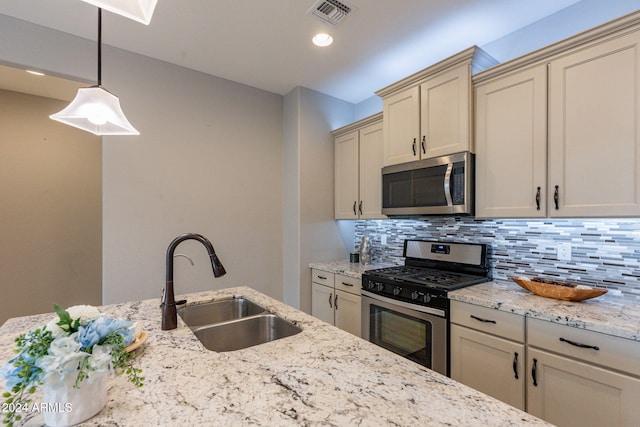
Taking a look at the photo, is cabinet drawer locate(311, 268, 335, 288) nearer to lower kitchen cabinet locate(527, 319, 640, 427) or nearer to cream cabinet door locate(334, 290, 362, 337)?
cream cabinet door locate(334, 290, 362, 337)

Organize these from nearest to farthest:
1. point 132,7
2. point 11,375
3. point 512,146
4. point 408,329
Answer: point 11,375 → point 132,7 → point 512,146 → point 408,329

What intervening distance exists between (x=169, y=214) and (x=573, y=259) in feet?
10.0

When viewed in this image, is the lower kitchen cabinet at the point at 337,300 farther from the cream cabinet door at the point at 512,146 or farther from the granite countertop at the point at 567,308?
the cream cabinet door at the point at 512,146

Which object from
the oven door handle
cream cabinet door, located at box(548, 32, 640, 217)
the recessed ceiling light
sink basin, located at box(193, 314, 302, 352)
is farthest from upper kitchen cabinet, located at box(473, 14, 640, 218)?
sink basin, located at box(193, 314, 302, 352)

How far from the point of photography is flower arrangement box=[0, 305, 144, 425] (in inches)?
24.4

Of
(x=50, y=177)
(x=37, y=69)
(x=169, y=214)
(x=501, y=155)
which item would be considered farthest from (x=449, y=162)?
(x=50, y=177)

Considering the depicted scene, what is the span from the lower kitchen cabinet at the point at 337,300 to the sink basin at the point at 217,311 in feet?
3.73

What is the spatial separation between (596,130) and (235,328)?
217 cm

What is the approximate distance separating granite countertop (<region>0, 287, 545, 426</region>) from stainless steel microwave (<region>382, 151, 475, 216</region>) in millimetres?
1426

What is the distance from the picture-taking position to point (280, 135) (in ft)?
11.0

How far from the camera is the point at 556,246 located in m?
1.95

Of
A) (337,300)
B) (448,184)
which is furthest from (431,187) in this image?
(337,300)

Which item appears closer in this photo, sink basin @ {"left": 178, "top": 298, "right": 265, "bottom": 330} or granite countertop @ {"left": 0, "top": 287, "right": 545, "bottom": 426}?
granite countertop @ {"left": 0, "top": 287, "right": 545, "bottom": 426}

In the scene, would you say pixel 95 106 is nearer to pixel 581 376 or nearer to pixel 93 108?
pixel 93 108
